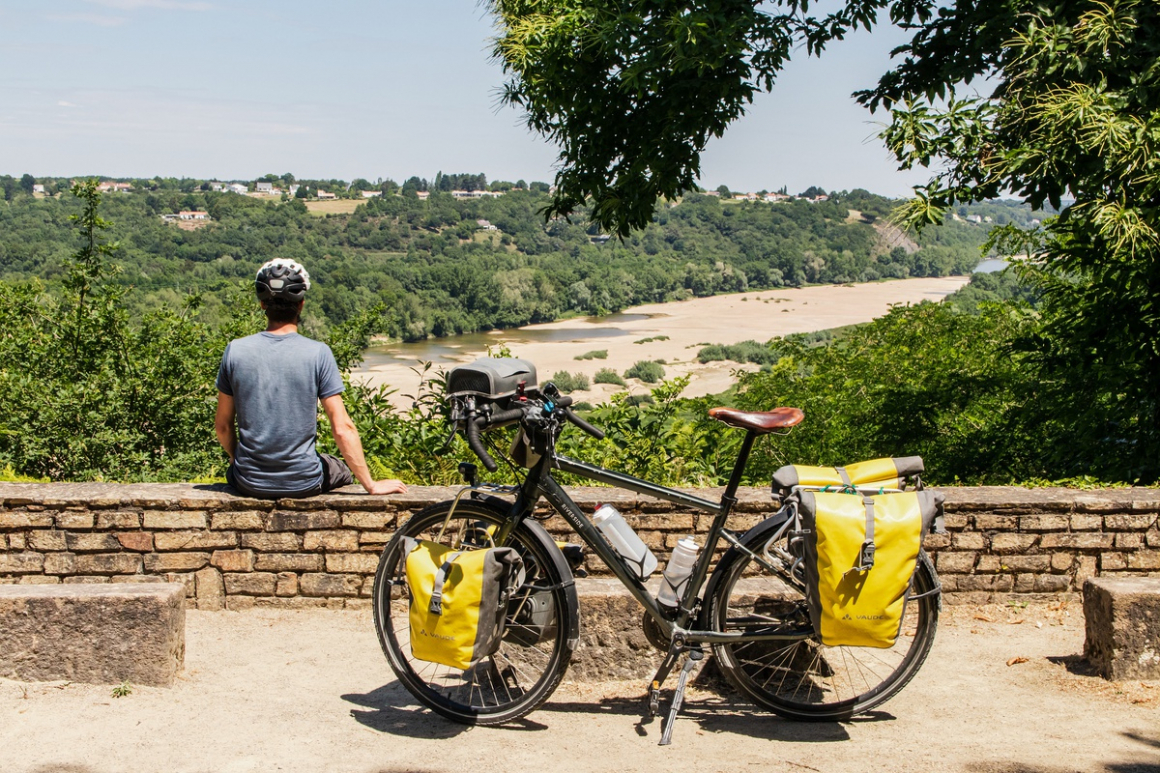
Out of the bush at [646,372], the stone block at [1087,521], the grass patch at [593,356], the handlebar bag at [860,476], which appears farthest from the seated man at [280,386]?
the grass patch at [593,356]

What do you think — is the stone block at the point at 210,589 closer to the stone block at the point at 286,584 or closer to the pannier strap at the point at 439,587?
the stone block at the point at 286,584

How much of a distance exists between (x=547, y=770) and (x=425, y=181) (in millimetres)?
129401

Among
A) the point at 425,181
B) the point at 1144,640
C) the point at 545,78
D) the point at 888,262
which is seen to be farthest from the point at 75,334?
the point at 425,181

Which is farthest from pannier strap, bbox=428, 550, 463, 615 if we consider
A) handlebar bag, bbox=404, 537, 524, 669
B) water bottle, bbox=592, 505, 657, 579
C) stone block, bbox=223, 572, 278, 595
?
stone block, bbox=223, 572, 278, 595

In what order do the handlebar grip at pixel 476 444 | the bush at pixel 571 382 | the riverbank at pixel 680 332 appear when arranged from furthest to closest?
the riverbank at pixel 680 332 → the bush at pixel 571 382 → the handlebar grip at pixel 476 444

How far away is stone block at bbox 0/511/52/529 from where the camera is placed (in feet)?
16.3

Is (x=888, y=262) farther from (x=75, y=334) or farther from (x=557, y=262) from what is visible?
(x=75, y=334)

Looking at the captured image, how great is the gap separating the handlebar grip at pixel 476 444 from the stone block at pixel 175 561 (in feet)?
7.07

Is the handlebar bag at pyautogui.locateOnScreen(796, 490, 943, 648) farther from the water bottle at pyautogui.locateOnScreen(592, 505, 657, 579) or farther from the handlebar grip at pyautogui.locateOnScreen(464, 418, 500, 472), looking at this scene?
the handlebar grip at pyautogui.locateOnScreen(464, 418, 500, 472)

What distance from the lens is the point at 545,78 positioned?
9.39m

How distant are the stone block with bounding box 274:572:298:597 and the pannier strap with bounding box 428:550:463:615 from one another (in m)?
1.66

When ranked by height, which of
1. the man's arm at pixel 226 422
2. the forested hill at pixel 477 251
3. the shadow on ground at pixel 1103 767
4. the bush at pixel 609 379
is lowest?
the shadow on ground at pixel 1103 767

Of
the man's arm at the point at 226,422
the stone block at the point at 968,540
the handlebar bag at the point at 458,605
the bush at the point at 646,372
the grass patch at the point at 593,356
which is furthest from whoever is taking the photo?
the grass patch at the point at 593,356

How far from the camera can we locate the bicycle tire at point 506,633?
367 cm
